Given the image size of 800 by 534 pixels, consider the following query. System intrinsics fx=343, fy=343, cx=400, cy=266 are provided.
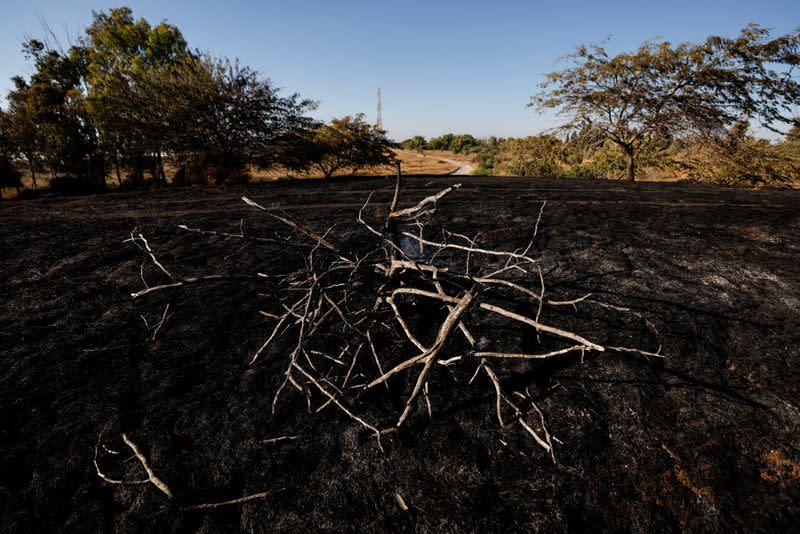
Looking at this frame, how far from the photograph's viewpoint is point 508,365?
198 centimetres

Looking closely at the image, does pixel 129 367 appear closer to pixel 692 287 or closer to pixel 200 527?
pixel 200 527

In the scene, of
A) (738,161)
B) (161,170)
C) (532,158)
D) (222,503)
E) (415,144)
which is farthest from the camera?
(415,144)

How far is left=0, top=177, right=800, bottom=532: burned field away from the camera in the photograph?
129 centimetres

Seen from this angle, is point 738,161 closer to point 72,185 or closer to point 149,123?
point 149,123

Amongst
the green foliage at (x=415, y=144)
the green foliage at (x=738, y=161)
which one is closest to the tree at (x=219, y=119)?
the green foliage at (x=738, y=161)

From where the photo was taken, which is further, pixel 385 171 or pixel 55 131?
pixel 385 171

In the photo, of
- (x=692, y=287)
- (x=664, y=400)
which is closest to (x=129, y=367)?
(x=664, y=400)

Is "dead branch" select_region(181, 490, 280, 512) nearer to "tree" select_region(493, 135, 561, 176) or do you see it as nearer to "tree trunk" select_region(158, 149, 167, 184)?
"tree" select_region(493, 135, 561, 176)

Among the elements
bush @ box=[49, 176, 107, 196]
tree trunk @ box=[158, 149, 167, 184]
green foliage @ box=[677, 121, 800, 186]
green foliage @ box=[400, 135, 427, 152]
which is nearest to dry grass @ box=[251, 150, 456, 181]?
tree trunk @ box=[158, 149, 167, 184]

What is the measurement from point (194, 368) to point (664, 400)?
255 centimetres

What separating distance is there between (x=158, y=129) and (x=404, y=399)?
1571 centimetres

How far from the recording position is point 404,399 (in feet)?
5.88

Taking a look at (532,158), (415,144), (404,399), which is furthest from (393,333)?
(415,144)

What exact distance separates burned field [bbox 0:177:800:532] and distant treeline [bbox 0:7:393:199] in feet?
39.8
